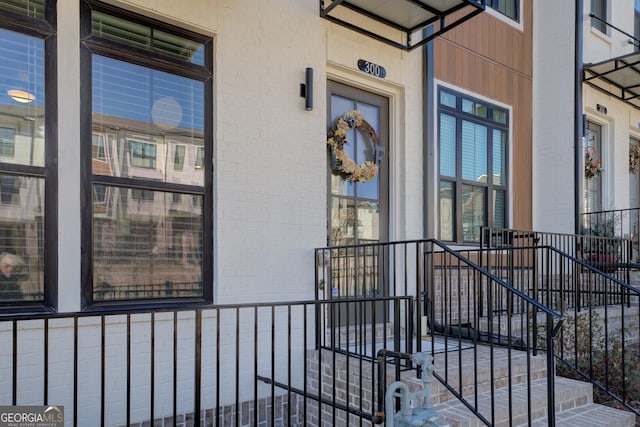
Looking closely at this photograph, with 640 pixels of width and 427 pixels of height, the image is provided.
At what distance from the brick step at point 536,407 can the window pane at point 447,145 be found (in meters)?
2.80

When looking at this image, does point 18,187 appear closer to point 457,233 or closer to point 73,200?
point 73,200

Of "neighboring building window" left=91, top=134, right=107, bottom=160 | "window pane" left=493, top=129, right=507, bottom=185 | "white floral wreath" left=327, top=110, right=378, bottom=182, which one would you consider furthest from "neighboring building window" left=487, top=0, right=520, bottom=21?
"neighboring building window" left=91, top=134, right=107, bottom=160

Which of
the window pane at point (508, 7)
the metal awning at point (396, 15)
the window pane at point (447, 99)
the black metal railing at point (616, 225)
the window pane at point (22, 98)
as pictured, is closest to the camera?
the window pane at point (22, 98)

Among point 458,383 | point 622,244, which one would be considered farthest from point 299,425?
point 622,244

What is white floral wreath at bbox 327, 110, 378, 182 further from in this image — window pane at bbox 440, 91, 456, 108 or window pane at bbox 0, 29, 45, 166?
window pane at bbox 0, 29, 45, 166

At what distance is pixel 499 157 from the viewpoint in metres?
6.85

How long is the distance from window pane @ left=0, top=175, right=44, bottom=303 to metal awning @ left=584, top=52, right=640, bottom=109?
7933 mm

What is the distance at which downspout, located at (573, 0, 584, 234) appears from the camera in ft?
24.3

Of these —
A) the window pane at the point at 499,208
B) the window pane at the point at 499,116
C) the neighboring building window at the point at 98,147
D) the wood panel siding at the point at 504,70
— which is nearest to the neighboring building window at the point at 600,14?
the wood panel siding at the point at 504,70

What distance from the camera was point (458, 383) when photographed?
11.5ft

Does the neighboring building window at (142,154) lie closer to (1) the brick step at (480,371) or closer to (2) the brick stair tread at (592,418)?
(1) the brick step at (480,371)

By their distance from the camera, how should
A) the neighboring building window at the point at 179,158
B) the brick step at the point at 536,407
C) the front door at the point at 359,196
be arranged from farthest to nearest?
the front door at the point at 359,196
the neighboring building window at the point at 179,158
the brick step at the point at 536,407

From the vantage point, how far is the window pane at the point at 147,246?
347 cm

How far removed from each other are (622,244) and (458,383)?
5164 mm
